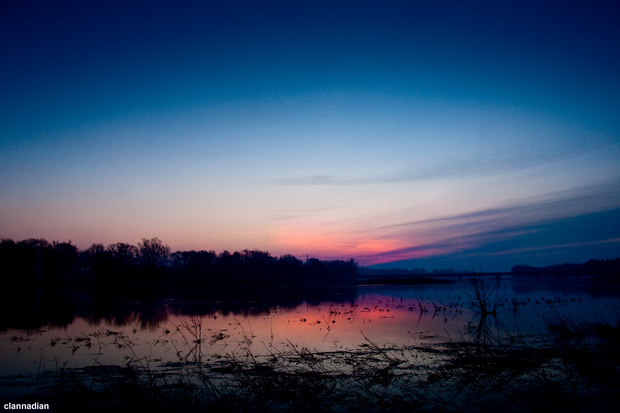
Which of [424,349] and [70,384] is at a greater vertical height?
[70,384]

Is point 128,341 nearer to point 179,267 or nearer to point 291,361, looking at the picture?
point 291,361

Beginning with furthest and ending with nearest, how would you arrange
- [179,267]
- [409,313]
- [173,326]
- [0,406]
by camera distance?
[179,267]
[409,313]
[173,326]
[0,406]

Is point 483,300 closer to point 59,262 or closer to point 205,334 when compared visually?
point 205,334

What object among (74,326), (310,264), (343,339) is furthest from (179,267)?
(343,339)

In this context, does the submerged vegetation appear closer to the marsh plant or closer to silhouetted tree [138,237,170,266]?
the marsh plant

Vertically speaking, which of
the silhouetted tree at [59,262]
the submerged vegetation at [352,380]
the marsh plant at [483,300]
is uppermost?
the silhouetted tree at [59,262]

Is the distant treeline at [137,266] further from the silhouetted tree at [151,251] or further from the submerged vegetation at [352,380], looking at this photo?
the submerged vegetation at [352,380]

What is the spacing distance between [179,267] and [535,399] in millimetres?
160841

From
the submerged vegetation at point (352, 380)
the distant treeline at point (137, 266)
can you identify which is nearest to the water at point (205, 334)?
the submerged vegetation at point (352, 380)

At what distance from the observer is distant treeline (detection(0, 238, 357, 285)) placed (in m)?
97.6

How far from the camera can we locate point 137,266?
10869 centimetres

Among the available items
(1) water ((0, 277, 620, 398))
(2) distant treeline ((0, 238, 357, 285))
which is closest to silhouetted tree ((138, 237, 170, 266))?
(2) distant treeline ((0, 238, 357, 285))

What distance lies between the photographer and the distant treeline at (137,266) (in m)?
97.6

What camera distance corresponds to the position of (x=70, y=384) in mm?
11367
